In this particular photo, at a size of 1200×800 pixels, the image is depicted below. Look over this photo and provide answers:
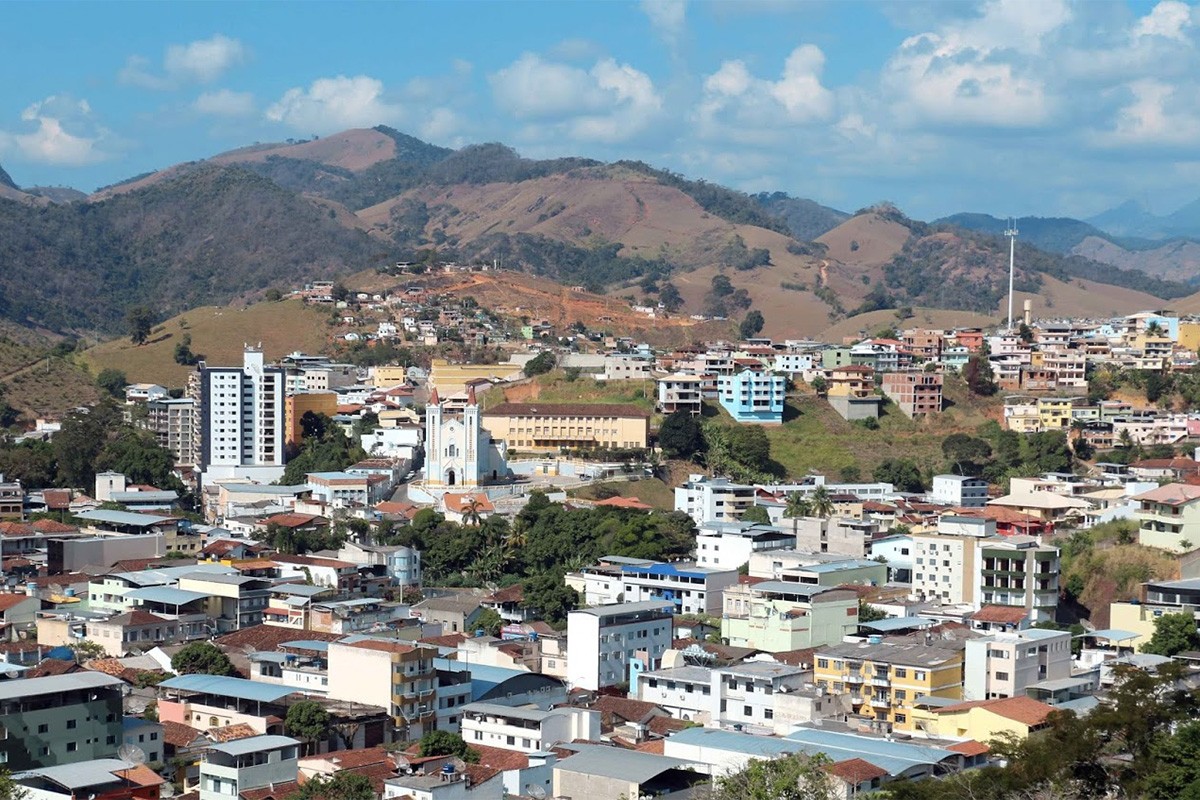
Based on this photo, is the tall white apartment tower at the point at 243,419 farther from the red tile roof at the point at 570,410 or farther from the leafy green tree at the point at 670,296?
the leafy green tree at the point at 670,296

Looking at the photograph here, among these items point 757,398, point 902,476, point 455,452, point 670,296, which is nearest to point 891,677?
point 902,476

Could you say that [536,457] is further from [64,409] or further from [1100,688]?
[1100,688]

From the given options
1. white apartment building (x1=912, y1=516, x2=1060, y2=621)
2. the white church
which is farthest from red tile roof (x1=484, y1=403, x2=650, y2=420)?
white apartment building (x1=912, y1=516, x2=1060, y2=621)

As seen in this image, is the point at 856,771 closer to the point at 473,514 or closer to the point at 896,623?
the point at 896,623

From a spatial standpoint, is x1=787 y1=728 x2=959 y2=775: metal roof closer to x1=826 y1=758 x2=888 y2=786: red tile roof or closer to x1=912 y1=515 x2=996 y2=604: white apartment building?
x1=826 y1=758 x2=888 y2=786: red tile roof

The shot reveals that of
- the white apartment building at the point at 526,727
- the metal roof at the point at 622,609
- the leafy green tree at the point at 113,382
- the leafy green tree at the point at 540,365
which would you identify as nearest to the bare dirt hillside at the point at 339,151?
the leafy green tree at the point at 113,382
